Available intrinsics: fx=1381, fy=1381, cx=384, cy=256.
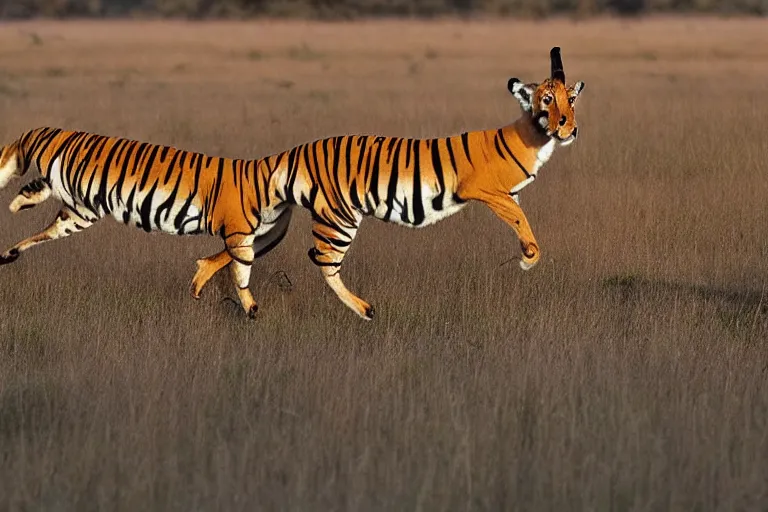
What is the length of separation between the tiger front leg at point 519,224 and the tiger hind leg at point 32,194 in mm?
2513

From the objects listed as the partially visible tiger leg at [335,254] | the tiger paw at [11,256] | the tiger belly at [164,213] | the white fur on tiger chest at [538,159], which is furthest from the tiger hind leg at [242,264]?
the white fur on tiger chest at [538,159]

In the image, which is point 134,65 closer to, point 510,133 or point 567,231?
point 567,231

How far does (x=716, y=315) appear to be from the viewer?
7.66 m

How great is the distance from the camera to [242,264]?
741 cm

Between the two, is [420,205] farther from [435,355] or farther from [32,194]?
[32,194]

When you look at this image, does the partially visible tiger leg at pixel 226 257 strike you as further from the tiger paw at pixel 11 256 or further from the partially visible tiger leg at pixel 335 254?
the tiger paw at pixel 11 256

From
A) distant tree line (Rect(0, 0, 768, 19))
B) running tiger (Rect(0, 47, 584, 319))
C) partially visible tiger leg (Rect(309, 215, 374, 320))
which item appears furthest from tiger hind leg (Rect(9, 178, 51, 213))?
distant tree line (Rect(0, 0, 768, 19))

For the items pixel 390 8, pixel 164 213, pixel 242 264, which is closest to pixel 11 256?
pixel 164 213

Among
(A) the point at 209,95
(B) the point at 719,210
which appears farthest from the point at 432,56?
(B) the point at 719,210

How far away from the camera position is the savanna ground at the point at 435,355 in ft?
15.2

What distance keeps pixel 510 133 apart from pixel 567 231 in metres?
3.04

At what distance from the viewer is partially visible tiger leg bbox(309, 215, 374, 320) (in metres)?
7.21

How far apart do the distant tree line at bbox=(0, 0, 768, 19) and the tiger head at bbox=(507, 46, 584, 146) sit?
50503mm

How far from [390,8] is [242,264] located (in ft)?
182
